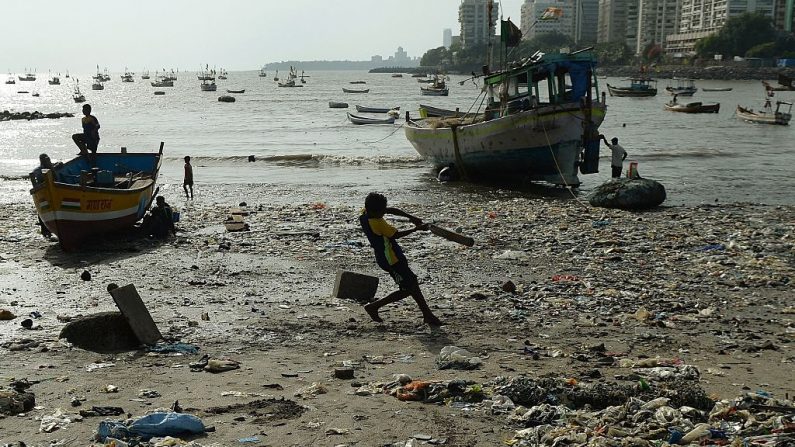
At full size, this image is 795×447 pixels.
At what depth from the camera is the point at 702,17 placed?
172625mm

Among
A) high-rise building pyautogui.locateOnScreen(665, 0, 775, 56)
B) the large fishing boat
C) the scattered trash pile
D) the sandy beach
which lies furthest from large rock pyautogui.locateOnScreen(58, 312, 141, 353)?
high-rise building pyautogui.locateOnScreen(665, 0, 775, 56)

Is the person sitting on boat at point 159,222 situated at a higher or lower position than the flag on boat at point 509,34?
lower

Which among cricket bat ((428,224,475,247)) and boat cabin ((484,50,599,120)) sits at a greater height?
boat cabin ((484,50,599,120))

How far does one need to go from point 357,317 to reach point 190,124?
170 ft

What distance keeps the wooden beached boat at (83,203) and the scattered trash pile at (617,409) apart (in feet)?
28.2

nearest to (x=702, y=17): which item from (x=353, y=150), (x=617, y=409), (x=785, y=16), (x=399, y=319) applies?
(x=785, y=16)

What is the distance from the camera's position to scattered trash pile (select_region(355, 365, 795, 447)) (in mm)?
4941

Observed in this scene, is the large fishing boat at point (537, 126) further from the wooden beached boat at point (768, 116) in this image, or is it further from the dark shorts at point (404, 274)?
the wooden beached boat at point (768, 116)

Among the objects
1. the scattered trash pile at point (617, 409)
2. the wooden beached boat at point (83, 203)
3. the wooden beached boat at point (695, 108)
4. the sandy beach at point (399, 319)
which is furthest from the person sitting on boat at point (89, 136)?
the wooden beached boat at point (695, 108)

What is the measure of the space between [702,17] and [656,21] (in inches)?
951

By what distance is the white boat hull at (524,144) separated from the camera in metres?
20.1

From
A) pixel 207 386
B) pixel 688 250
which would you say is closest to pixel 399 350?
pixel 207 386

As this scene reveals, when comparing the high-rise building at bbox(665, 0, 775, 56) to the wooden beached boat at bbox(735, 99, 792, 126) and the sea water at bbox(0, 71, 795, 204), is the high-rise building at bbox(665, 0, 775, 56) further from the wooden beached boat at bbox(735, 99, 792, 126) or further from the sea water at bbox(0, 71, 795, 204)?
the wooden beached boat at bbox(735, 99, 792, 126)

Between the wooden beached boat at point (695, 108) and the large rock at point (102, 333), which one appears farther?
the wooden beached boat at point (695, 108)
